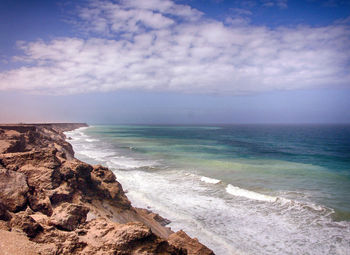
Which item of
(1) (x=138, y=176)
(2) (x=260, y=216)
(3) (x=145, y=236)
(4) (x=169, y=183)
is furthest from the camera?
(1) (x=138, y=176)

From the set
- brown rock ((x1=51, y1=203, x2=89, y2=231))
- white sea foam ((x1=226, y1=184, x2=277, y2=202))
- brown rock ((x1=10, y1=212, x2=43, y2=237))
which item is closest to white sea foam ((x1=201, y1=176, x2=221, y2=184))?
white sea foam ((x1=226, y1=184, x2=277, y2=202))

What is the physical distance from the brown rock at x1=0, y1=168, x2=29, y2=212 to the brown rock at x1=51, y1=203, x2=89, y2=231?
3.34 feet

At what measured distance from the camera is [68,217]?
18.0 feet

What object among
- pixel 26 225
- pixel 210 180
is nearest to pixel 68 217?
pixel 26 225

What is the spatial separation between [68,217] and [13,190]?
5.96 ft

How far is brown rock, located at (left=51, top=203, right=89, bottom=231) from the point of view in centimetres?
534

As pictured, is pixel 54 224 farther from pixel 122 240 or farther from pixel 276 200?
pixel 276 200

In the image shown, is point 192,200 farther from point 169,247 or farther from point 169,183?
point 169,247

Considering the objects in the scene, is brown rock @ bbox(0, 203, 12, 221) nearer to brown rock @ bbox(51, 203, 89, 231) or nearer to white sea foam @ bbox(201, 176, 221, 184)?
brown rock @ bbox(51, 203, 89, 231)

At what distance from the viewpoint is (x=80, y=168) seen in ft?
33.7

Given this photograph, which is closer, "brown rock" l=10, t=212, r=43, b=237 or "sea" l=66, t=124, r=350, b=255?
"brown rock" l=10, t=212, r=43, b=237

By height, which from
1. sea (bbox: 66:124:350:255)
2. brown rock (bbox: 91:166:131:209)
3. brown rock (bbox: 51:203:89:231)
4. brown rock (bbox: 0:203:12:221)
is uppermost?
brown rock (bbox: 0:203:12:221)

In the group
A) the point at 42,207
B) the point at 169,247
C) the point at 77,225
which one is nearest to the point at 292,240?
the point at 169,247

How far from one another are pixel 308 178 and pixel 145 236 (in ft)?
77.2
